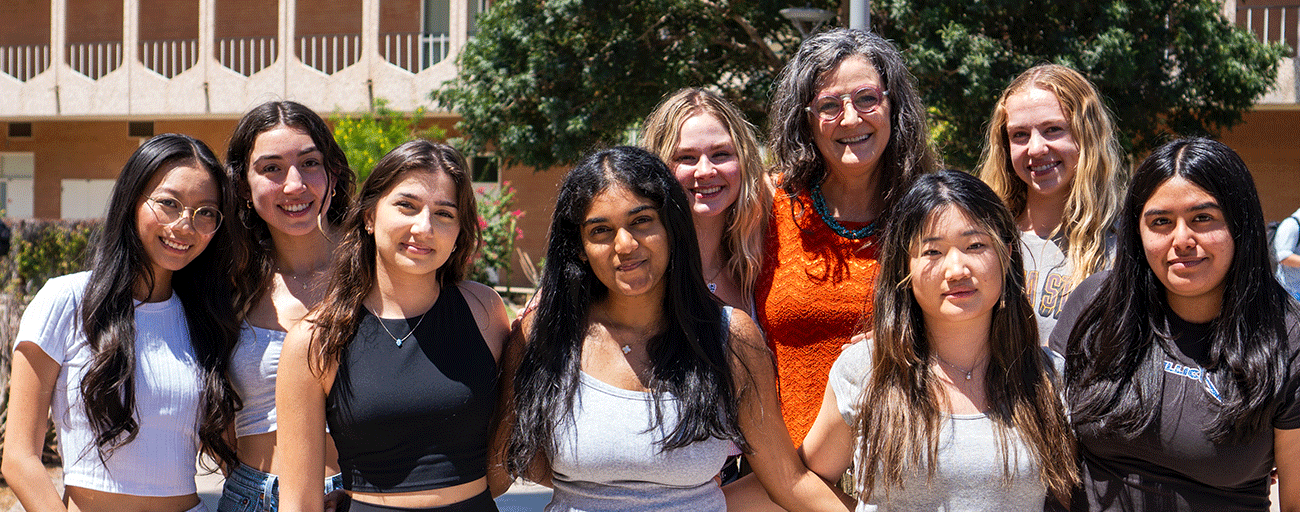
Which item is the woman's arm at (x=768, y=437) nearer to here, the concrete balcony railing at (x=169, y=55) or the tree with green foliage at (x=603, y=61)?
the tree with green foliage at (x=603, y=61)

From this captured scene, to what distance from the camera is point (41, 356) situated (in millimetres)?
2461

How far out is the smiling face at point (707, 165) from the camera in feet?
9.88

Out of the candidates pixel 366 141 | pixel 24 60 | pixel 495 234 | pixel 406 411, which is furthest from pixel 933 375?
pixel 24 60

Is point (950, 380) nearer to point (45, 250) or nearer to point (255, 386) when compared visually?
point (255, 386)

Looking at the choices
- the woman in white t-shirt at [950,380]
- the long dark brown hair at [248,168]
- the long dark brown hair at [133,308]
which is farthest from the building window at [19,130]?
the woman in white t-shirt at [950,380]

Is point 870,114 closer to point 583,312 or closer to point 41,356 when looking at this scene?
point 583,312

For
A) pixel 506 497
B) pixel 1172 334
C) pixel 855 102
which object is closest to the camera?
pixel 1172 334

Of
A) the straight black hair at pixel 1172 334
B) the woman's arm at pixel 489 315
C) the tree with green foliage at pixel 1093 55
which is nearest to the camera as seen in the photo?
the straight black hair at pixel 1172 334

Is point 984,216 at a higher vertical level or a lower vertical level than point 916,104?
lower

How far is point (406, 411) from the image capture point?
238 cm

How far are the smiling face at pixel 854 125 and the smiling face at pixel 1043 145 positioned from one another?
1.75 feet

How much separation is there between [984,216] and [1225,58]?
9.33 m

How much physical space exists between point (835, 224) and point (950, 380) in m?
0.76

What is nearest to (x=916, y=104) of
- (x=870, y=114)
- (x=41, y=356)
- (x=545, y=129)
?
(x=870, y=114)
